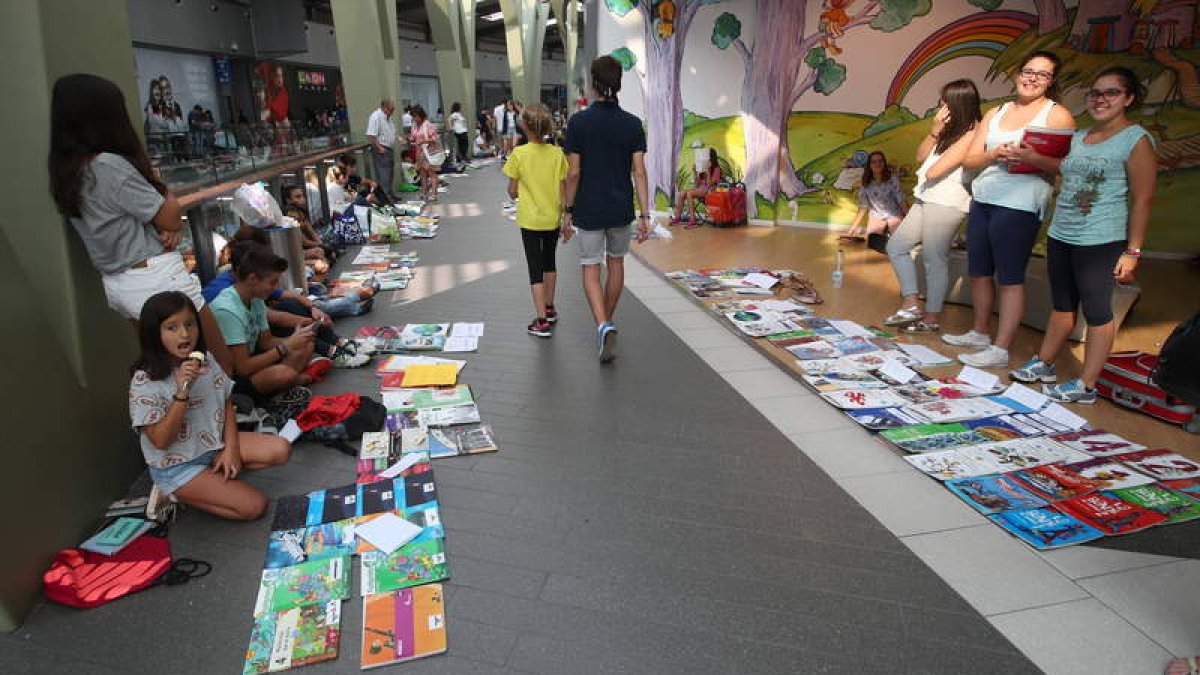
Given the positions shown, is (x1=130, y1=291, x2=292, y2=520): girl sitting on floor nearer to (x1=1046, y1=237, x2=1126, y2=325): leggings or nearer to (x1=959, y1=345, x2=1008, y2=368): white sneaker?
(x1=959, y1=345, x2=1008, y2=368): white sneaker

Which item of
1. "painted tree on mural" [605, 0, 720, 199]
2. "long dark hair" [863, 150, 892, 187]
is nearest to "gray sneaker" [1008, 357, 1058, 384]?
"long dark hair" [863, 150, 892, 187]

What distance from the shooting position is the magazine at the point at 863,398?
3.75 m

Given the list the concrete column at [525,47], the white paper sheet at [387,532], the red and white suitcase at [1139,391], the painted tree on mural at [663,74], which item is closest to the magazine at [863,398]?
the red and white suitcase at [1139,391]

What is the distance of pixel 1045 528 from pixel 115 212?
3.93 metres

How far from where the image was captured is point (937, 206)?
462cm

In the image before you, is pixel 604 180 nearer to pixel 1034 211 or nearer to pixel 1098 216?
pixel 1034 211

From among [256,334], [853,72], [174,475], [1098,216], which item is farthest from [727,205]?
[174,475]

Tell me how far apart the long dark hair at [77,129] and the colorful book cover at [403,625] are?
1.98 metres

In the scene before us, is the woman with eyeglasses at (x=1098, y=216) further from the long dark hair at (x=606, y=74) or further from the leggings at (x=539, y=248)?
the leggings at (x=539, y=248)

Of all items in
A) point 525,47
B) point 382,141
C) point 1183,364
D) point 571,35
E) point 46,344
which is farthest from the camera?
point 571,35

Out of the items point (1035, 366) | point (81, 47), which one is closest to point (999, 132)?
point (1035, 366)

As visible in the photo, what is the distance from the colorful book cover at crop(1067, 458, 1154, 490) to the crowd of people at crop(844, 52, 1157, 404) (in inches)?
29.5

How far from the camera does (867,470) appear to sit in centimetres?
313

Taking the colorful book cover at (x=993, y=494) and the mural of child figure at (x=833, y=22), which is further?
the mural of child figure at (x=833, y=22)
